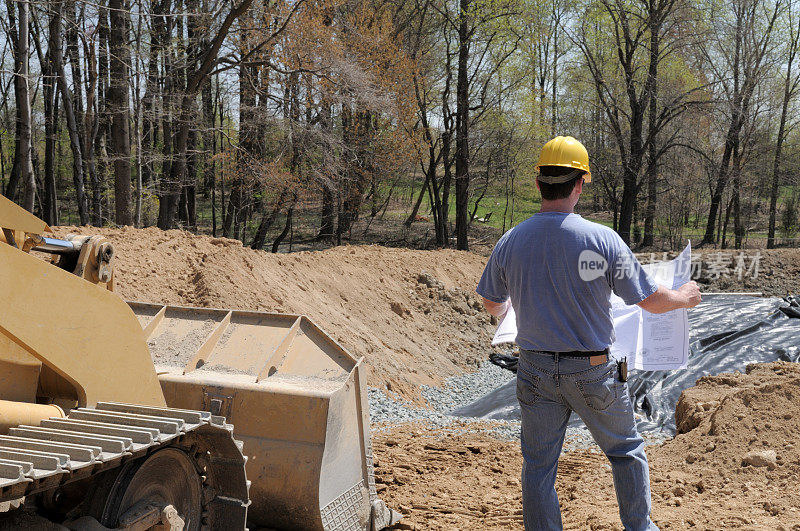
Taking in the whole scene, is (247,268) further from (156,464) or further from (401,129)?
(401,129)

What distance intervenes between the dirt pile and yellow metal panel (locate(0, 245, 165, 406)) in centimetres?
223

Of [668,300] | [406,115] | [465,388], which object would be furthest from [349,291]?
[406,115]

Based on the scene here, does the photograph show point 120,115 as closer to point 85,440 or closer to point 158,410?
point 158,410

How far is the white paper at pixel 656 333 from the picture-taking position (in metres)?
3.65

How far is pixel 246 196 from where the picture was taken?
18797mm

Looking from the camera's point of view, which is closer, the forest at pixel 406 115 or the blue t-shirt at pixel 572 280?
the blue t-shirt at pixel 572 280

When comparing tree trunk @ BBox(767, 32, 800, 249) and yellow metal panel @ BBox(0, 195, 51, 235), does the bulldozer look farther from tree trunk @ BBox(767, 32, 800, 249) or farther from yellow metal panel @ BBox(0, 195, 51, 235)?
tree trunk @ BBox(767, 32, 800, 249)

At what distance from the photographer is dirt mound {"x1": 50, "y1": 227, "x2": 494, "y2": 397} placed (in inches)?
352

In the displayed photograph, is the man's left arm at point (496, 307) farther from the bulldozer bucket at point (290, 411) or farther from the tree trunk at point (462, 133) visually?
the tree trunk at point (462, 133)

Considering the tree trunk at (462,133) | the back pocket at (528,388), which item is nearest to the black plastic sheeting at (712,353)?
the back pocket at (528,388)

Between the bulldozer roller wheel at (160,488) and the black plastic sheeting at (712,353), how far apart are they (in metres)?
5.33

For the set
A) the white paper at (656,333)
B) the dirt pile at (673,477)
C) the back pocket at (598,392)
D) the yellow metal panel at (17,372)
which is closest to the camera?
the yellow metal panel at (17,372)

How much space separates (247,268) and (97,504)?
7.11 metres

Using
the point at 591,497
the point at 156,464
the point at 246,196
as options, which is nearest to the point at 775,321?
the point at 591,497
